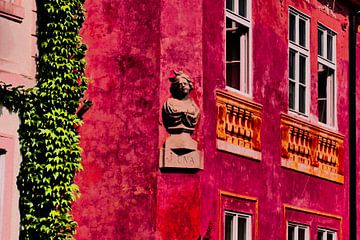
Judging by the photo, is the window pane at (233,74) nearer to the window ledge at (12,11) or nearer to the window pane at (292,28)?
the window pane at (292,28)

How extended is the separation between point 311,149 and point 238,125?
3.35 m

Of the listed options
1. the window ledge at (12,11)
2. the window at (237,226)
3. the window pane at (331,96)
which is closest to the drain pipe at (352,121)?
the window pane at (331,96)

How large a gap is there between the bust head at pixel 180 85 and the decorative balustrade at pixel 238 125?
109cm

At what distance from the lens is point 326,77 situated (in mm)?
25500

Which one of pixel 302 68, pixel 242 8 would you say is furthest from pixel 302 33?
pixel 242 8

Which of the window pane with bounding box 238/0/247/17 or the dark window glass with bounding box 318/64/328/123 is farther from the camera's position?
the dark window glass with bounding box 318/64/328/123

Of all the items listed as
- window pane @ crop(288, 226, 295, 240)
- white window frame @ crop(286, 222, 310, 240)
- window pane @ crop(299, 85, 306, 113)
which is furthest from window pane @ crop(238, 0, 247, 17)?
window pane @ crop(288, 226, 295, 240)

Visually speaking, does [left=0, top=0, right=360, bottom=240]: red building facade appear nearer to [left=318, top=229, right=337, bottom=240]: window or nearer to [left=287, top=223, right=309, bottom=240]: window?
[left=287, top=223, right=309, bottom=240]: window

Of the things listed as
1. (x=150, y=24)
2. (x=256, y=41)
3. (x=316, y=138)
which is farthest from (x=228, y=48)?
(x=316, y=138)

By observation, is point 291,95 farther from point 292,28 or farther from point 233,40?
point 233,40

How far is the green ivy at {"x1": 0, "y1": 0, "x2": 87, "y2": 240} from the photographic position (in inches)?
721

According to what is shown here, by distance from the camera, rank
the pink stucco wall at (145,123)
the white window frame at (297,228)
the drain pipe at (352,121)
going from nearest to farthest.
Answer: the pink stucco wall at (145,123), the white window frame at (297,228), the drain pipe at (352,121)

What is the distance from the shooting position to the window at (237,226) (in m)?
20.8

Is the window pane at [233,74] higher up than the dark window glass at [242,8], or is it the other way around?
the dark window glass at [242,8]
